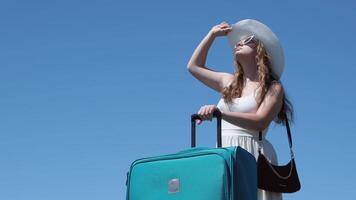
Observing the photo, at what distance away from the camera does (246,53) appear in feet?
16.4

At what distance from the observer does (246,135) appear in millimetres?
4699

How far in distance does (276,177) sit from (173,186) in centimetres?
72

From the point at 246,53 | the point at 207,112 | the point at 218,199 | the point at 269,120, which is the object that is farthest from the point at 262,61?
the point at 218,199

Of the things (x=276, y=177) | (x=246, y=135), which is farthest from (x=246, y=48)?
(x=276, y=177)

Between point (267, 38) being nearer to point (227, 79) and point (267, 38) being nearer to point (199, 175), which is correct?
point (227, 79)

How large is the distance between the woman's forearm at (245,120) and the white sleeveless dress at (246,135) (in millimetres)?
111

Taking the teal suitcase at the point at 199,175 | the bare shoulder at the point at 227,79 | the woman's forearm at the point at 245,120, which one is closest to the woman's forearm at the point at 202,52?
the bare shoulder at the point at 227,79

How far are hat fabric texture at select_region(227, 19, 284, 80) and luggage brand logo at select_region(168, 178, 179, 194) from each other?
120 centimetres

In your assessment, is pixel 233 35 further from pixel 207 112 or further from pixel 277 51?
pixel 207 112

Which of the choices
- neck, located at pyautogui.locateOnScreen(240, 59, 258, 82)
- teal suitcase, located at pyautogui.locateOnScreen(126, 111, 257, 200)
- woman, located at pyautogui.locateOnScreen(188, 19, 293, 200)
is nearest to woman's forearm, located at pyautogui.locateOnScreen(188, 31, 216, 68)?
woman, located at pyautogui.locateOnScreen(188, 19, 293, 200)

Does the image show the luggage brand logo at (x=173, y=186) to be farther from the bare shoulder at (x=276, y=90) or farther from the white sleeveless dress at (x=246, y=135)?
the bare shoulder at (x=276, y=90)

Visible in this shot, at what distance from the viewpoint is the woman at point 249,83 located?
464 centimetres

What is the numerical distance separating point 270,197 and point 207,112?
29.2 inches

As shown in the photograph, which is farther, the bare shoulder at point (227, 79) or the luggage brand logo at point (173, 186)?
the bare shoulder at point (227, 79)
